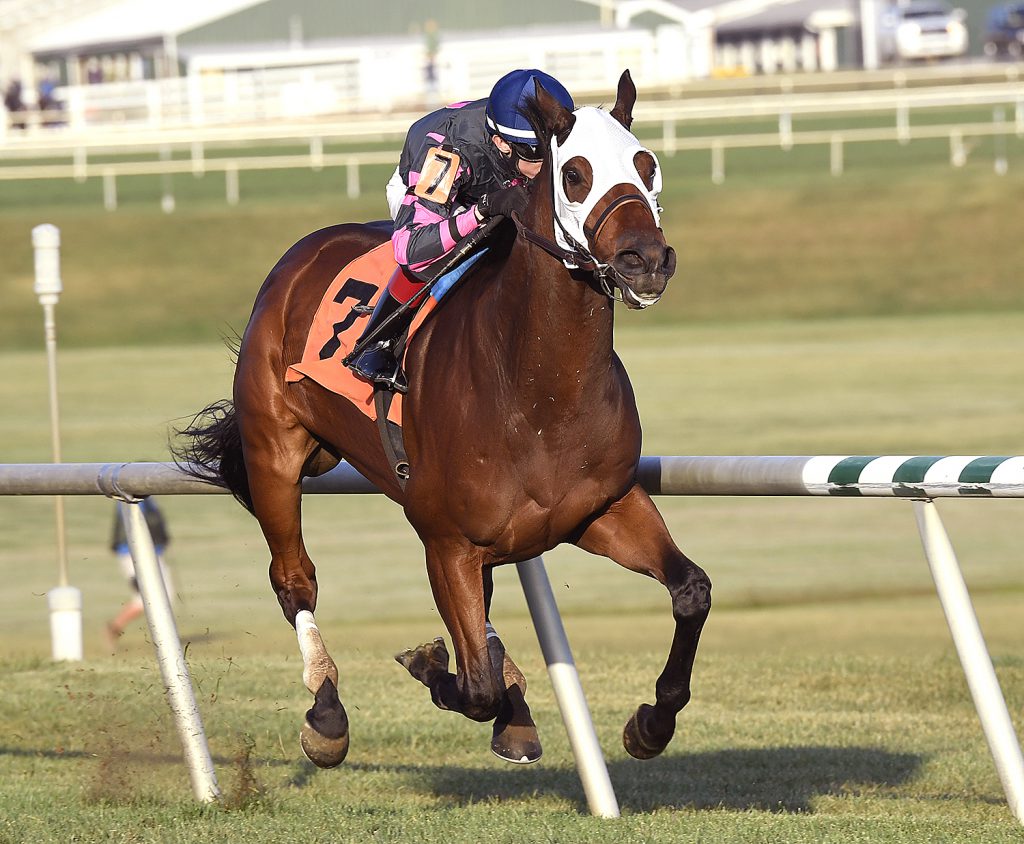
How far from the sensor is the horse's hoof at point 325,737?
4957mm

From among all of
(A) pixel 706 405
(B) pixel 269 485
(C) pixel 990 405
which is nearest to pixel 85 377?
(A) pixel 706 405

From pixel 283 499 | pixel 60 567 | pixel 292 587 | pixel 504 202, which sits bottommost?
pixel 60 567

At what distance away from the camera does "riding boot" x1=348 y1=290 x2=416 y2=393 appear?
15.9ft

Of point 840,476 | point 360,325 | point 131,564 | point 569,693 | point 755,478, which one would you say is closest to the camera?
point 840,476

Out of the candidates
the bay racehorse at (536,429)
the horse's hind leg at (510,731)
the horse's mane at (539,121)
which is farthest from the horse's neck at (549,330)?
the horse's hind leg at (510,731)

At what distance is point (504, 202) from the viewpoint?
4.48m

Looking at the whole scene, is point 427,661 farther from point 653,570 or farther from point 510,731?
point 653,570

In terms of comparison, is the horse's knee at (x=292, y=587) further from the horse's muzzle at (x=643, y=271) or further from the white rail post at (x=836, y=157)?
the white rail post at (x=836, y=157)

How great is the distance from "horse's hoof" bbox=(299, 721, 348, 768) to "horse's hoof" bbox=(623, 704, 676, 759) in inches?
32.9

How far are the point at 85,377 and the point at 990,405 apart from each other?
11.7 m

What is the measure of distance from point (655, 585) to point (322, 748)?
7.31 meters

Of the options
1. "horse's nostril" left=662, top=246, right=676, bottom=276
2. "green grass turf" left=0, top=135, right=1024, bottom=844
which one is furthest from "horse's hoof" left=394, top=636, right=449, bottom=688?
"horse's nostril" left=662, top=246, right=676, bottom=276

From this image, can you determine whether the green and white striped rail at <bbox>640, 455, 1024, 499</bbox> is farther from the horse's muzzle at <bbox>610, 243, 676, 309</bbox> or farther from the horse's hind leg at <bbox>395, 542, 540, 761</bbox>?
the horse's muzzle at <bbox>610, 243, 676, 309</bbox>

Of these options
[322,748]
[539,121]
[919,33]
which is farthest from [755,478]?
[919,33]
